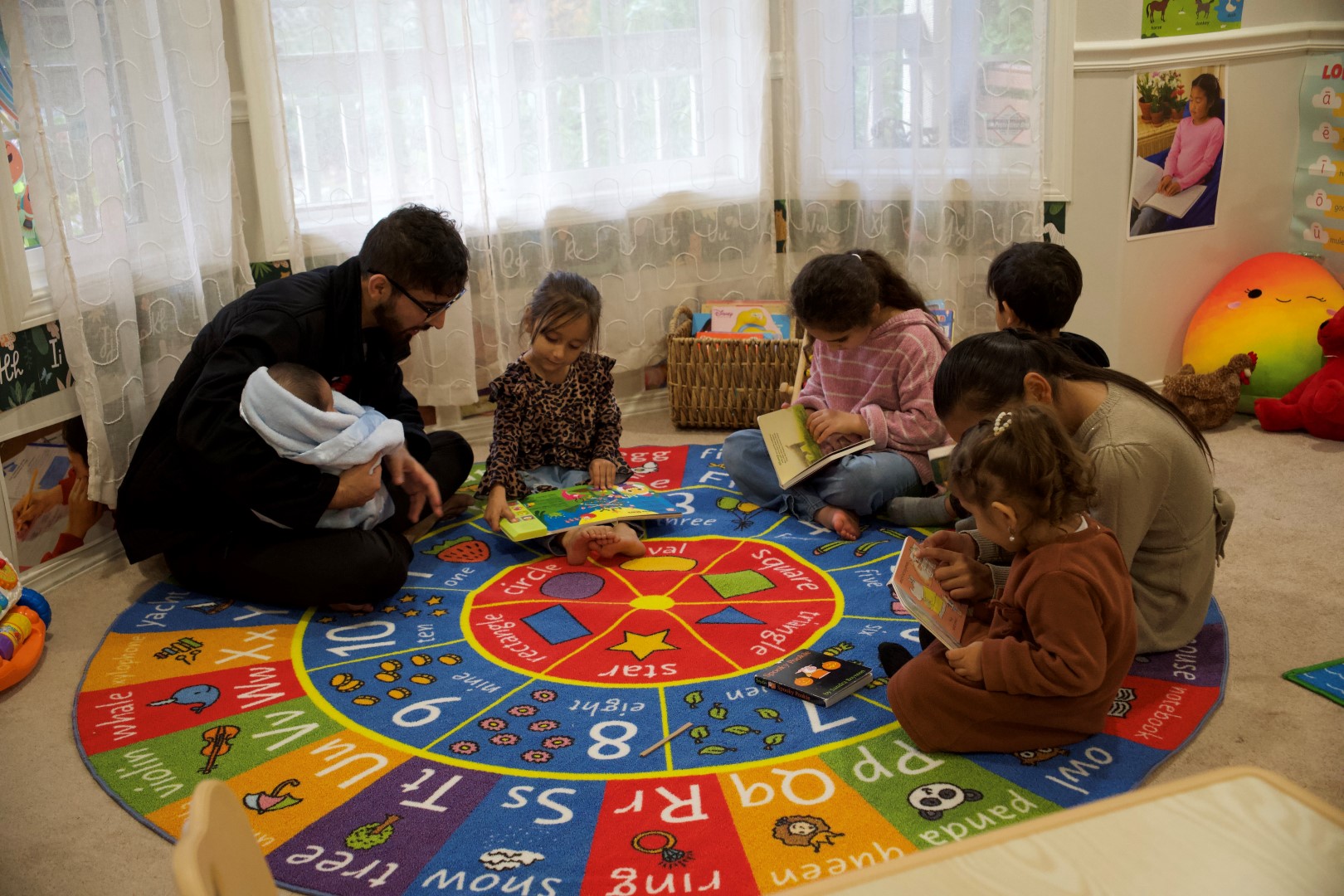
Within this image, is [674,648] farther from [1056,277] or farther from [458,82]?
[458,82]

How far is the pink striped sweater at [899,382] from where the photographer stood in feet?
9.88

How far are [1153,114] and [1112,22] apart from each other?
343 millimetres

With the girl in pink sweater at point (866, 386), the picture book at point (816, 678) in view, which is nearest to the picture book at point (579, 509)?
the girl in pink sweater at point (866, 386)

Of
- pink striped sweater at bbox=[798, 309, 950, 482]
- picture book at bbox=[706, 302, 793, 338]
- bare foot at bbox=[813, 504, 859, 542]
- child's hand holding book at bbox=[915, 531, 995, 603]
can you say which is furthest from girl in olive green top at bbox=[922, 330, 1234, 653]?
picture book at bbox=[706, 302, 793, 338]

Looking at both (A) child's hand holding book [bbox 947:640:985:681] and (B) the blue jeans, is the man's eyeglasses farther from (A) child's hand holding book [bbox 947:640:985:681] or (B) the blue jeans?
(A) child's hand holding book [bbox 947:640:985:681]

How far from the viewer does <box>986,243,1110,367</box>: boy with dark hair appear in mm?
2658

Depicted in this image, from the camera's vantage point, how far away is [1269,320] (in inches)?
146

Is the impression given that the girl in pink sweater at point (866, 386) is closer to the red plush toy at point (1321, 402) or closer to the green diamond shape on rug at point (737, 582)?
the green diamond shape on rug at point (737, 582)

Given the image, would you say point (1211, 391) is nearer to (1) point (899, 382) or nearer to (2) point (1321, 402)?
(2) point (1321, 402)

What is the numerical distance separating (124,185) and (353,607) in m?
1.33

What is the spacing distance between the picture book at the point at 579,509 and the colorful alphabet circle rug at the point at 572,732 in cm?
11

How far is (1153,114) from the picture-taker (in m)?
3.71

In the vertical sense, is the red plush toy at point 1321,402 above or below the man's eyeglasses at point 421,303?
below

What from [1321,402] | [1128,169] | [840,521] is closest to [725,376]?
[840,521]
